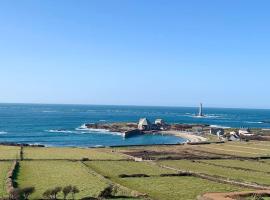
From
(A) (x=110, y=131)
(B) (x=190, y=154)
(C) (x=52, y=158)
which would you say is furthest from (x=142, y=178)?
(A) (x=110, y=131)

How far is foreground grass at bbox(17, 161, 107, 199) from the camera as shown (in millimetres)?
45188

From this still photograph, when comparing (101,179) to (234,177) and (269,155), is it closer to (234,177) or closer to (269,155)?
(234,177)

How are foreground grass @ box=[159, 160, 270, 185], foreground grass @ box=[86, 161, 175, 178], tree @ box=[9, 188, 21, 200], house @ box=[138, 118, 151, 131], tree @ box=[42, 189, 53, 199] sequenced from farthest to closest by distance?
1. house @ box=[138, 118, 151, 131]
2. foreground grass @ box=[86, 161, 175, 178]
3. foreground grass @ box=[159, 160, 270, 185]
4. tree @ box=[42, 189, 53, 199]
5. tree @ box=[9, 188, 21, 200]

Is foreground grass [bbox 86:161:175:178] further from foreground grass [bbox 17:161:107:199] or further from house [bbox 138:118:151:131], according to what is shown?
house [bbox 138:118:151:131]

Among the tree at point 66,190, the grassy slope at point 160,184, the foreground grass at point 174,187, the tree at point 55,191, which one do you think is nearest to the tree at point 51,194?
the tree at point 55,191

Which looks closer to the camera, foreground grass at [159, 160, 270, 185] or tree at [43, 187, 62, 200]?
tree at [43, 187, 62, 200]

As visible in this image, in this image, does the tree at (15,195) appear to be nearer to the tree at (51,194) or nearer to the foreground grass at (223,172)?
the tree at (51,194)

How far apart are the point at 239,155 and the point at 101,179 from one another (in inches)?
1523

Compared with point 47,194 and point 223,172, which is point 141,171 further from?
point 47,194

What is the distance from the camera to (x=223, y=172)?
200 ft

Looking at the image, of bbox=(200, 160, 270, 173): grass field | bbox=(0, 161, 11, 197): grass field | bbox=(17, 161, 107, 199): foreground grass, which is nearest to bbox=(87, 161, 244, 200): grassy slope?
bbox=(17, 161, 107, 199): foreground grass

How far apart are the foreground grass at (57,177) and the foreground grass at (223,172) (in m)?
14.0

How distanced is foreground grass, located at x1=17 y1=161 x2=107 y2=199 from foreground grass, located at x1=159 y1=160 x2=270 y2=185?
14.0 meters

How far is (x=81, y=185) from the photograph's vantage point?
155ft
